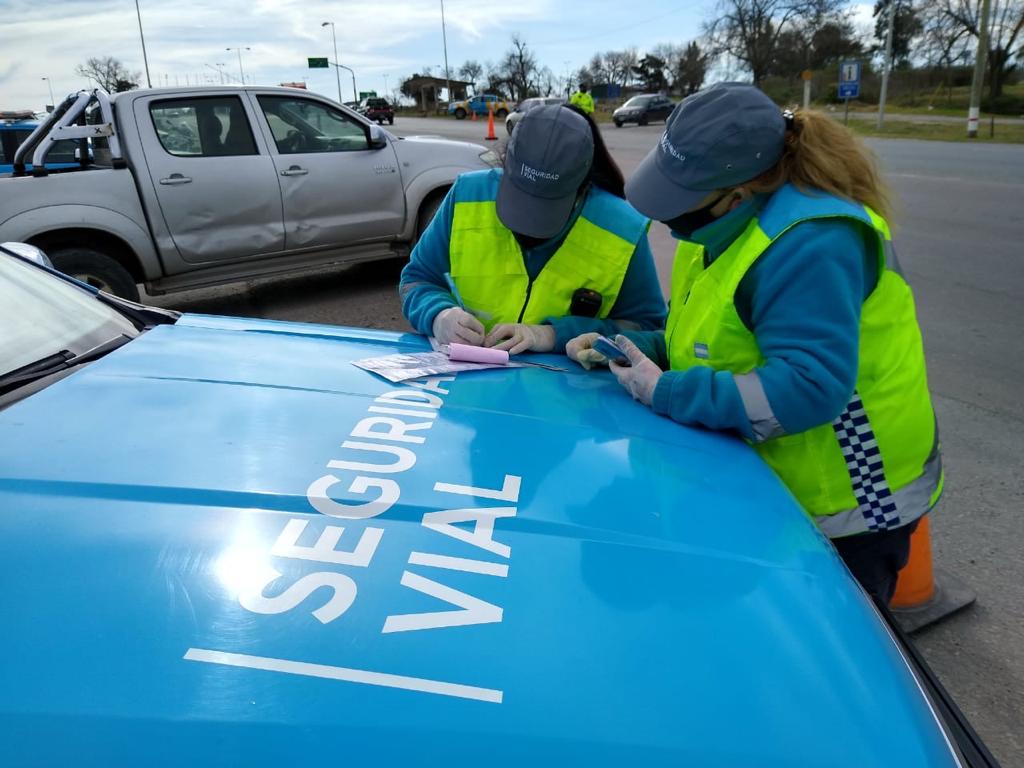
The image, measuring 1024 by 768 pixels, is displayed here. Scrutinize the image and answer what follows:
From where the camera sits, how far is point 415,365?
6.70ft

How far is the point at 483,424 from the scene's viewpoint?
168 centimetres

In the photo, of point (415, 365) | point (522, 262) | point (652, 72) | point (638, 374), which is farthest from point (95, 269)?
point (652, 72)

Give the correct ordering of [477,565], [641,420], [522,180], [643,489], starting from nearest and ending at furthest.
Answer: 1. [477,565]
2. [643,489]
3. [641,420]
4. [522,180]

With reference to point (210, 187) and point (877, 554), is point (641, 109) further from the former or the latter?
point (877, 554)

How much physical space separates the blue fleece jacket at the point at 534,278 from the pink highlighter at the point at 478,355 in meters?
0.24

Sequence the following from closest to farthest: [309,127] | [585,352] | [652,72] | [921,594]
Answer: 1. [585,352]
2. [921,594]
3. [309,127]
4. [652,72]

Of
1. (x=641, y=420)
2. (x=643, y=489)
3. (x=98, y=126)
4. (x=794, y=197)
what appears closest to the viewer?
(x=643, y=489)

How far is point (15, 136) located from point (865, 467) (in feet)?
28.2

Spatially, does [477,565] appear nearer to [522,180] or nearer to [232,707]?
[232,707]

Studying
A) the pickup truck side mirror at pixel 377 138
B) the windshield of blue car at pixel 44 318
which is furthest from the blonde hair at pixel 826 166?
the pickup truck side mirror at pixel 377 138

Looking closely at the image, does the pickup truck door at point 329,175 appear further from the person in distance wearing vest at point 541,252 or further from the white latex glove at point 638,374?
the white latex glove at point 638,374

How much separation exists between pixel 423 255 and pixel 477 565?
1580 mm

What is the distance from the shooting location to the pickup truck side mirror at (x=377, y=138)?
693cm

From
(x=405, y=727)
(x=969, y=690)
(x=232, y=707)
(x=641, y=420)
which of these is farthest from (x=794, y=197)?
(x=969, y=690)
